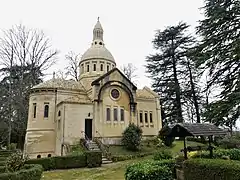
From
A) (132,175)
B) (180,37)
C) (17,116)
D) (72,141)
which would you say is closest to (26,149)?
(72,141)

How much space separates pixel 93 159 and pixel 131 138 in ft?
20.0

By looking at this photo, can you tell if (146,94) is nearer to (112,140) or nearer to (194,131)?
(112,140)

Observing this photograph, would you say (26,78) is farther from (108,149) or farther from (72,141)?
(108,149)

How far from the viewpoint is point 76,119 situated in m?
23.9

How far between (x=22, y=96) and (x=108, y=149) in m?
16.4

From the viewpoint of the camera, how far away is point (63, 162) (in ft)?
59.9

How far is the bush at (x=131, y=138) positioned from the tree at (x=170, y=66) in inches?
470

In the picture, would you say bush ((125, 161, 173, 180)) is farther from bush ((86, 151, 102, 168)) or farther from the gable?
the gable

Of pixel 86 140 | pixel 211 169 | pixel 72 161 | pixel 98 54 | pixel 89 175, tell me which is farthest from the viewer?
pixel 98 54

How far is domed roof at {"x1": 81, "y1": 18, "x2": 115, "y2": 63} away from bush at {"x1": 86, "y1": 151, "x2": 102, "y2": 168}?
16749 mm

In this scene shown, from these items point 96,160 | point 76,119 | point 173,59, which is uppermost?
point 173,59

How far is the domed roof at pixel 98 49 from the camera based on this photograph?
32.2 m

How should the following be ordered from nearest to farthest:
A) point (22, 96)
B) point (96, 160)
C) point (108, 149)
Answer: point (96, 160)
point (108, 149)
point (22, 96)

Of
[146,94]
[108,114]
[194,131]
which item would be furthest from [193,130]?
[146,94]
